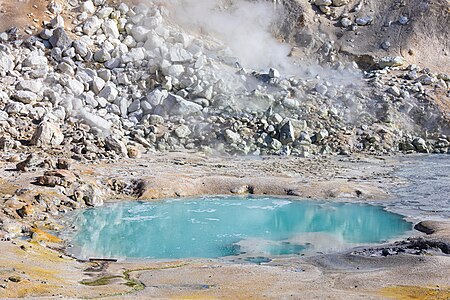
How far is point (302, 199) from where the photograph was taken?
3006cm

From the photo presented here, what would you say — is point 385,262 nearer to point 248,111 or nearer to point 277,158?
point 277,158

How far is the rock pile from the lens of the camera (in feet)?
124

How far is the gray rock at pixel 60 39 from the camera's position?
43219 millimetres

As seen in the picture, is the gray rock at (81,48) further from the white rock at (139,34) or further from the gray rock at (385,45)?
the gray rock at (385,45)

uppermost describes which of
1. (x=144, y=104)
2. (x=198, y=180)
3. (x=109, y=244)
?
(x=144, y=104)

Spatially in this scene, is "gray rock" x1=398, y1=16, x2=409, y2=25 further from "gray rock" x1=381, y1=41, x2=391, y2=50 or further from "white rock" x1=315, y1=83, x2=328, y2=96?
"white rock" x1=315, y1=83, x2=328, y2=96

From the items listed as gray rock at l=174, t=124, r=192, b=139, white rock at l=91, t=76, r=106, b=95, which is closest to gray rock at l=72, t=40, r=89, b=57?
white rock at l=91, t=76, r=106, b=95

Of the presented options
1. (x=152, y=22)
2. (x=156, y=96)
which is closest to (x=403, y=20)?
(x=152, y=22)

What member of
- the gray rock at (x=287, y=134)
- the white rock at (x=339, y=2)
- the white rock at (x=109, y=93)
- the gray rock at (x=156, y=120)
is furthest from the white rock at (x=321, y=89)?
the white rock at (x=109, y=93)

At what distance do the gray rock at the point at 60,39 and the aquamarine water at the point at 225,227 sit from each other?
18498mm

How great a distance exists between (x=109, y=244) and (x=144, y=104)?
757 inches

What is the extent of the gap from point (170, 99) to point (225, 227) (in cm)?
1731

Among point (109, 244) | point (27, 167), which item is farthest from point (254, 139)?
point (109, 244)

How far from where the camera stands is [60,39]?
43250 millimetres
